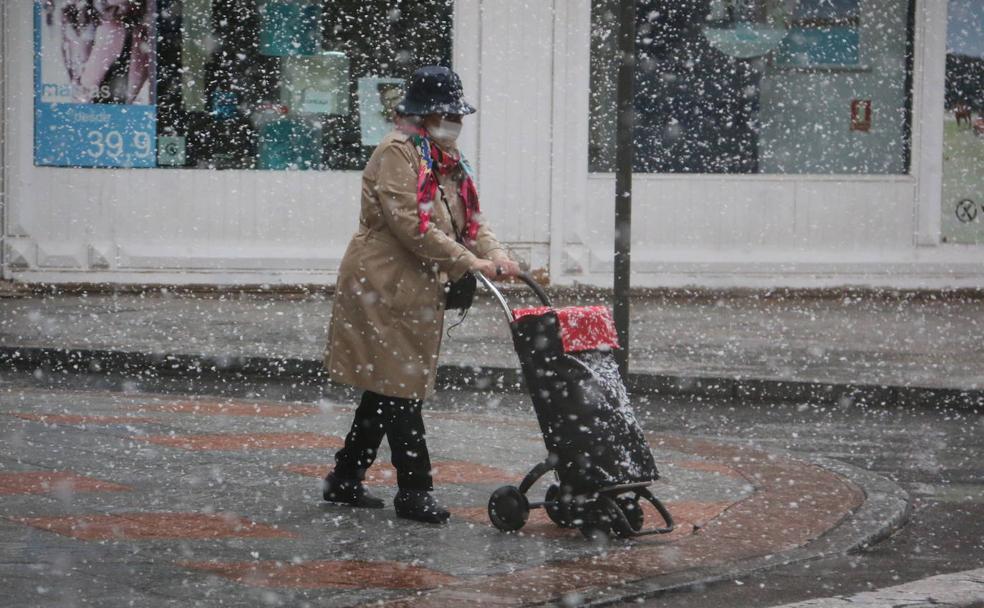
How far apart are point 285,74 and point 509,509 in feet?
37.8

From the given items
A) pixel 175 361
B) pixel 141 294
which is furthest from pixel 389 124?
pixel 175 361

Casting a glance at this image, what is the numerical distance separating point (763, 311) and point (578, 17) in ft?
11.5

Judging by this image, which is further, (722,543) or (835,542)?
(835,542)

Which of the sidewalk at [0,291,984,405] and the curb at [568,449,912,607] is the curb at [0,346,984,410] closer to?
the sidewalk at [0,291,984,405]

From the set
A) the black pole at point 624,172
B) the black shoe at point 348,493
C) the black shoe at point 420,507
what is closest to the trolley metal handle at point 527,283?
the black shoe at point 420,507

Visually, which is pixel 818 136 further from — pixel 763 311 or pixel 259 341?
pixel 259 341

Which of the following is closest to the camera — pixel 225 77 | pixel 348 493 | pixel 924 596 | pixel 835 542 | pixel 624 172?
pixel 924 596

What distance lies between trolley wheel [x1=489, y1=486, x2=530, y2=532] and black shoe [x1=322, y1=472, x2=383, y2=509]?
639 mm

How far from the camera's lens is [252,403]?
1016cm

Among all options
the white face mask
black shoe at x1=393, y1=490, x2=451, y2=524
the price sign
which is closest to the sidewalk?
the price sign

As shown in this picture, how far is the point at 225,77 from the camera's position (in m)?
17.1

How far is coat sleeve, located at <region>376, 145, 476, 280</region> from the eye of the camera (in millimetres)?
6316

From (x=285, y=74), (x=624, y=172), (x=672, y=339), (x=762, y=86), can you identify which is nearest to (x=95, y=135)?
(x=285, y=74)

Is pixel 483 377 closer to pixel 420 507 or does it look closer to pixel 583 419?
pixel 420 507
